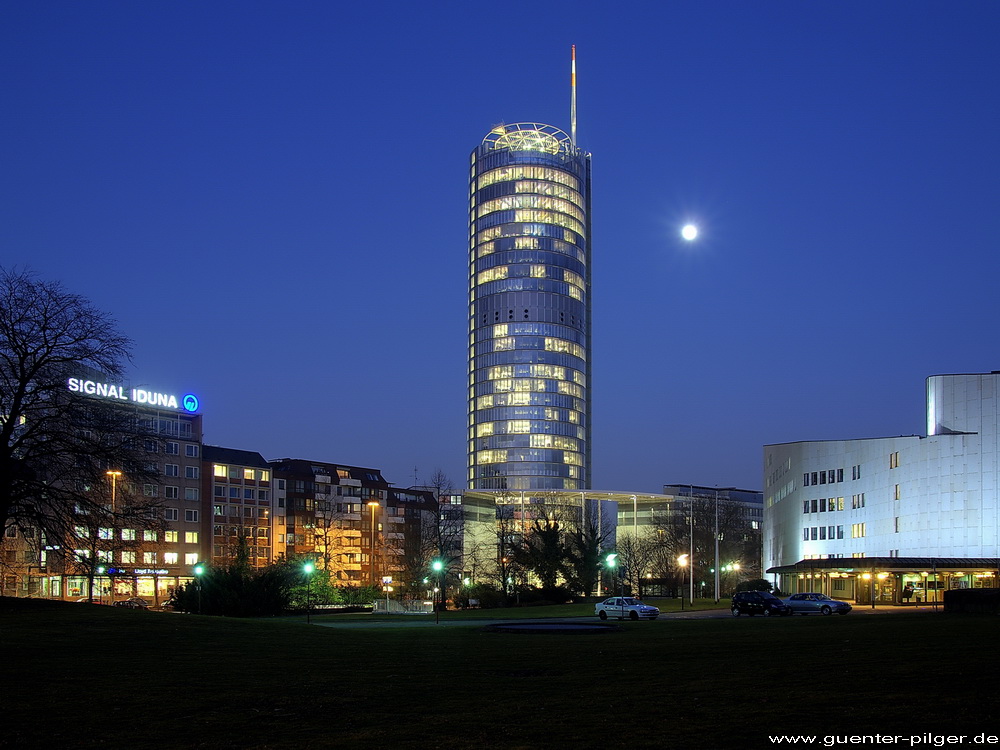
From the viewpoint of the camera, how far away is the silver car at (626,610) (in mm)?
61219

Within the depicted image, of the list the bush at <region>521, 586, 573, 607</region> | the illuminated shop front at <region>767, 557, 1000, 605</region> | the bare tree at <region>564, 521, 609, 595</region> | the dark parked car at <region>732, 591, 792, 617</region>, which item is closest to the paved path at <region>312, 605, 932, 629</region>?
the dark parked car at <region>732, 591, 792, 617</region>

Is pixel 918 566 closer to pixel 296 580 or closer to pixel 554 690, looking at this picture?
pixel 296 580

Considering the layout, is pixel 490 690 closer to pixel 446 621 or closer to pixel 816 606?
pixel 446 621

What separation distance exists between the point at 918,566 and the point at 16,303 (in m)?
79.8

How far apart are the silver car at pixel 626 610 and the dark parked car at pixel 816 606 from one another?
10.6 meters

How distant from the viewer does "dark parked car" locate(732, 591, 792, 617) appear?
64.2m

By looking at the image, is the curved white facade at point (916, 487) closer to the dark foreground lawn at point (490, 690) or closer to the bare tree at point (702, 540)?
the bare tree at point (702, 540)

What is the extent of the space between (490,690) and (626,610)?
41763mm

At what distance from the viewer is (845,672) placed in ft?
71.9

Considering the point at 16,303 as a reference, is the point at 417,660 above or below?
below

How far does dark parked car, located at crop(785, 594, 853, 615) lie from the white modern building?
2277 centimetres

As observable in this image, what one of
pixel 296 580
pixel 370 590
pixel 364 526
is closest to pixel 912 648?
pixel 296 580

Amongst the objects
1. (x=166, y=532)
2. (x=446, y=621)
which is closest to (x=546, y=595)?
(x=446, y=621)

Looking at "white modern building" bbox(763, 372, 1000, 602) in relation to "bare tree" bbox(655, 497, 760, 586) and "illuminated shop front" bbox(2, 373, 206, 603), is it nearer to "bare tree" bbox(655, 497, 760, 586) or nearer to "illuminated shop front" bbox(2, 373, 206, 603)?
"bare tree" bbox(655, 497, 760, 586)
